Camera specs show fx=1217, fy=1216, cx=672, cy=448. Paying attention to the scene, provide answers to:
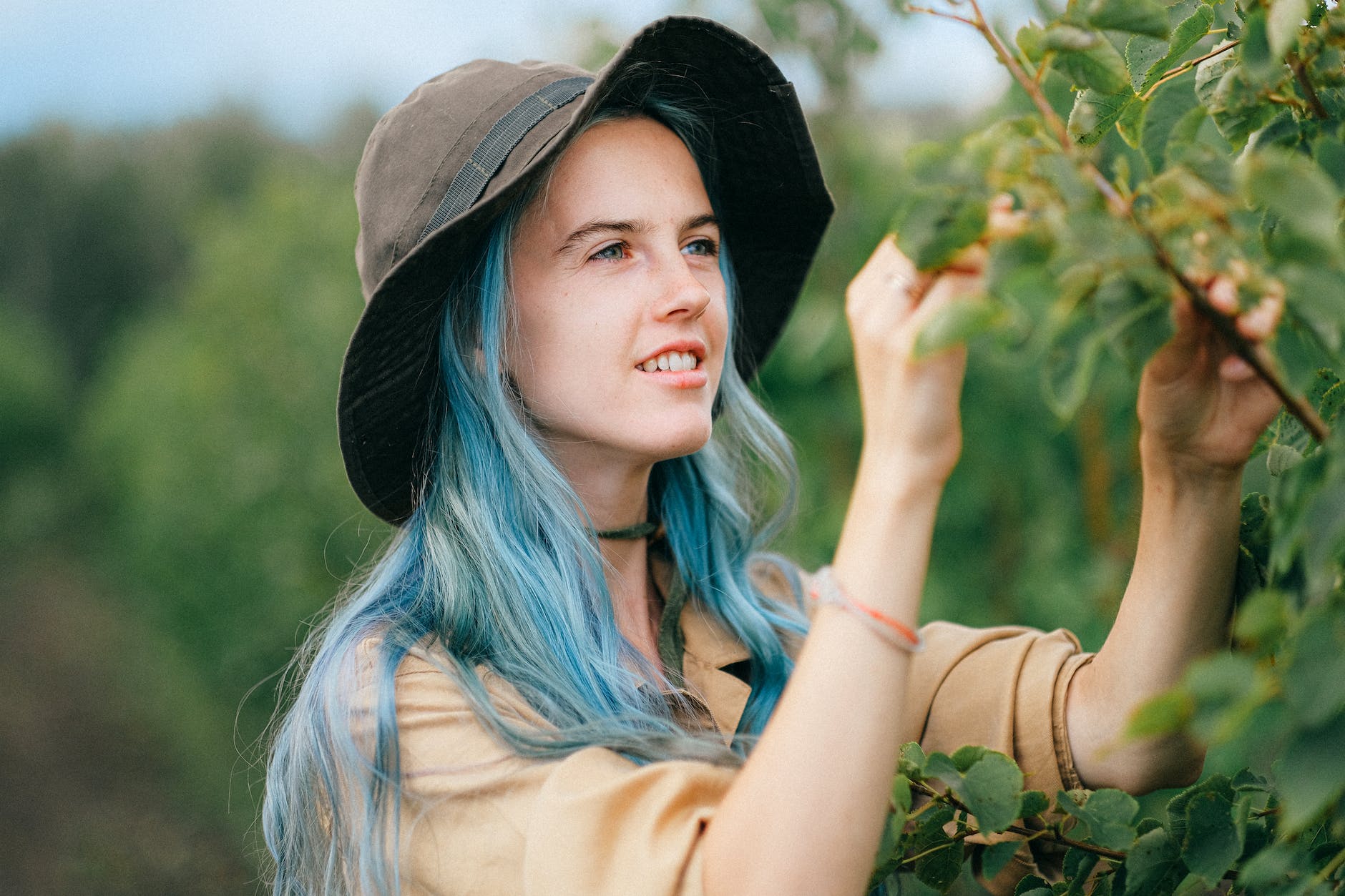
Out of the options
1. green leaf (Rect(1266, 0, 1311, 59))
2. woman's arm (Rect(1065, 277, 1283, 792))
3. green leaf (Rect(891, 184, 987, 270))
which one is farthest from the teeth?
green leaf (Rect(1266, 0, 1311, 59))

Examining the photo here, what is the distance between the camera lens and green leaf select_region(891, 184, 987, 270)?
77 cm

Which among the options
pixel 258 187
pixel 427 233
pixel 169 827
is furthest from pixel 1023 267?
pixel 258 187

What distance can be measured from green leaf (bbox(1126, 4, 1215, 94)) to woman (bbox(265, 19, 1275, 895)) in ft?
0.89

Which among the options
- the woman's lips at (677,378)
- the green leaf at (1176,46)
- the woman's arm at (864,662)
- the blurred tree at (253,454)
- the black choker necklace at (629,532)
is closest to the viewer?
the woman's arm at (864,662)

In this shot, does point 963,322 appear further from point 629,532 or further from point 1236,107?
point 629,532

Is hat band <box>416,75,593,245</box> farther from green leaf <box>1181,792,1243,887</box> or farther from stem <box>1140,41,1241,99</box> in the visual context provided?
green leaf <box>1181,792,1243,887</box>

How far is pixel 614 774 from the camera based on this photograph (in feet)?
3.77

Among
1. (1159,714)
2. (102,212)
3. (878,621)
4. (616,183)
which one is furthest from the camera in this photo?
(102,212)

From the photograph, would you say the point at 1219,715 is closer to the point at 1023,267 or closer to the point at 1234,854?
the point at 1023,267

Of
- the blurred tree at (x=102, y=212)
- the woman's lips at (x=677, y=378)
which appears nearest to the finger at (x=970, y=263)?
the woman's lips at (x=677, y=378)

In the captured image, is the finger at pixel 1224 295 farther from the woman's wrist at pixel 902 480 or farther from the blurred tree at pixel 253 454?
the blurred tree at pixel 253 454

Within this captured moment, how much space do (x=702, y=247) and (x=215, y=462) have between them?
5437mm

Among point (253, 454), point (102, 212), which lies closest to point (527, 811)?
A: point (253, 454)

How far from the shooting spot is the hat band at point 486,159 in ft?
4.91
